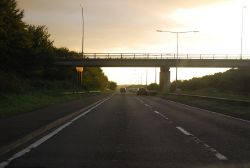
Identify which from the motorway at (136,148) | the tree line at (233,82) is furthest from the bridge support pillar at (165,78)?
the motorway at (136,148)

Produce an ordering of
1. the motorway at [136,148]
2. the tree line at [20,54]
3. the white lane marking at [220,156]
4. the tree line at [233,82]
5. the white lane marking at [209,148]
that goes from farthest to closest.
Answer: the tree line at [233,82], the tree line at [20,54], the white lane marking at [209,148], the white lane marking at [220,156], the motorway at [136,148]

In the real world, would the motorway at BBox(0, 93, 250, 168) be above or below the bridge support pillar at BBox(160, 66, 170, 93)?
below

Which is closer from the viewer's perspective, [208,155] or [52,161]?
[52,161]

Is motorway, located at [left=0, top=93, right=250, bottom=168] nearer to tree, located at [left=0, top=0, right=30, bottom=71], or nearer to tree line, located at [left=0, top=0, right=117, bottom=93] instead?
tree line, located at [left=0, top=0, right=117, bottom=93]

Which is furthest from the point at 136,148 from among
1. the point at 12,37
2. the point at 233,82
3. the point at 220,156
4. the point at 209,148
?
the point at 233,82

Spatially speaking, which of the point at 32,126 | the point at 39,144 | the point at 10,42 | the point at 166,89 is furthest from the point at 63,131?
the point at 166,89

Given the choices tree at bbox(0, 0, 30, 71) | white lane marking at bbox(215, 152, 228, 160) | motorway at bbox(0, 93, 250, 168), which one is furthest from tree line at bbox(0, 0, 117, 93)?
white lane marking at bbox(215, 152, 228, 160)

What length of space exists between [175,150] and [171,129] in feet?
19.1

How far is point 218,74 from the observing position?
417 ft

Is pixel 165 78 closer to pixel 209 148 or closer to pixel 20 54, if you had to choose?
pixel 20 54

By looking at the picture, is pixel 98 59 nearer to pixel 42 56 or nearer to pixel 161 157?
pixel 42 56

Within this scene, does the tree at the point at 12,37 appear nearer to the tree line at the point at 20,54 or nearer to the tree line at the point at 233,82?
the tree line at the point at 20,54

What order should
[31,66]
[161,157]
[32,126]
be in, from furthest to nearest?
[31,66]
[32,126]
[161,157]

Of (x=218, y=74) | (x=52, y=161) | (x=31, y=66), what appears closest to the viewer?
(x=52, y=161)
